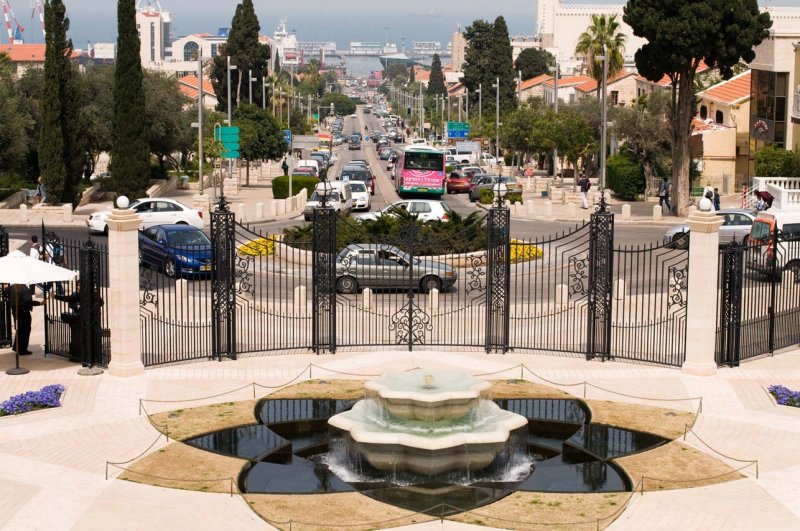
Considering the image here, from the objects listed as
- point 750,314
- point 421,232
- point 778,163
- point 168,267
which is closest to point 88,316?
point 168,267

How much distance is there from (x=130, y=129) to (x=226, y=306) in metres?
28.4

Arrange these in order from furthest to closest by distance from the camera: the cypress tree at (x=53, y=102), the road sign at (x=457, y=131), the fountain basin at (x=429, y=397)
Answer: the road sign at (x=457, y=131), the cypress tree at (x=53, y=102), the fountain basin at (x=429, y=397)

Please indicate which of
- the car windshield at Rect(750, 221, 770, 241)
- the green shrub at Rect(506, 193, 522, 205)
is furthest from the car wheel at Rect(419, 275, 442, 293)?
the green shrub at Rect(506, 193, 522, 205)

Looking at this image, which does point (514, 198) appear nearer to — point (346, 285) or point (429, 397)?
point (346, 285)

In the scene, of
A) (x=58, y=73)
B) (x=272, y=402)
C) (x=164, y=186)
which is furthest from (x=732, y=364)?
(x=164, y=186)

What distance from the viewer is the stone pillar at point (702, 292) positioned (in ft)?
66.4

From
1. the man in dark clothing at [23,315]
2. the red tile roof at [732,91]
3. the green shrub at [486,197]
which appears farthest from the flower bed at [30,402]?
the red tile roof at [732,91]

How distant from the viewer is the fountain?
52.6 ft

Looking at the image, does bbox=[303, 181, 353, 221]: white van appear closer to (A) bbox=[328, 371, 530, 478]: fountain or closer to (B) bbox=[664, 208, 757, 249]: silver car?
(B) bbox=[664, 208, 757, 249]: silver car

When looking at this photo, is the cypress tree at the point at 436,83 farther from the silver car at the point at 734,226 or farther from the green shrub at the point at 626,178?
the silver car at the point at 734,226

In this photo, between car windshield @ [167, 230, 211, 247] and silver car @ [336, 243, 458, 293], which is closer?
silver car @ [336, 243, 458, 293]

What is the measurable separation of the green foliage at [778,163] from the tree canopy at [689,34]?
5.26 meters

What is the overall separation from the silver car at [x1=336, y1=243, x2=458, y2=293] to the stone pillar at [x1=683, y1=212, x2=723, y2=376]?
24.4 feet

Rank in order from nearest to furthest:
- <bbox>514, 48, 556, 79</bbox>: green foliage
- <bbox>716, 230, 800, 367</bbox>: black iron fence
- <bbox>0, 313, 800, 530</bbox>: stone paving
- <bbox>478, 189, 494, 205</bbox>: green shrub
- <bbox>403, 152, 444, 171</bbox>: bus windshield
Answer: <bbox>0, 313, 800, 530</bbox>: stone paving → <bbox>716, 230, 800, 367</bbox>: black iron fence → <bbox>478, 189, 494, 205</bbox>: green shrub → <bbox>403, 152, 444, 171</bbox>: bus windshield → <bbox>514, 48, 556, 79</bbox>: green foliage
